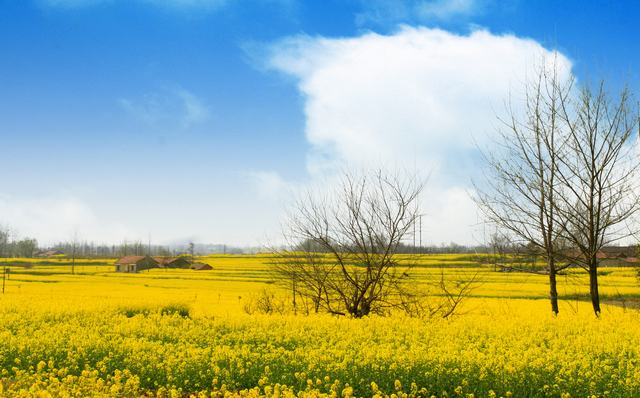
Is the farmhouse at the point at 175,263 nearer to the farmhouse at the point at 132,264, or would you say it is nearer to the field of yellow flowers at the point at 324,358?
the farmhouse at the point at 132,264

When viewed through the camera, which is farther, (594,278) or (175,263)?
(175,263)

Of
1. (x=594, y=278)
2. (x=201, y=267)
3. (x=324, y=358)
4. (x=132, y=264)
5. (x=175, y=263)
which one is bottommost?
(x=201, y=267)

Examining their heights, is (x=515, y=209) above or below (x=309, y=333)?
above

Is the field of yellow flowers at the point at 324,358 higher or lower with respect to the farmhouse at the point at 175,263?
higher

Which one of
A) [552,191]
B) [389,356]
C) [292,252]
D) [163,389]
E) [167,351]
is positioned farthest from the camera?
[292,252]

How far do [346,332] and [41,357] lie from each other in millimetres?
6895

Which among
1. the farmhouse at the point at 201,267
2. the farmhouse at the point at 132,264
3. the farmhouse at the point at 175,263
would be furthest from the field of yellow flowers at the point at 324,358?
the farmhouse at the point at 175,263

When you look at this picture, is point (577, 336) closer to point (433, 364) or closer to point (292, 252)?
point (433, 364)

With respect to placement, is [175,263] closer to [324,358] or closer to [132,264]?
[132,264]

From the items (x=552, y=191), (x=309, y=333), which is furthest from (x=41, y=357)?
(x=552, y=191)

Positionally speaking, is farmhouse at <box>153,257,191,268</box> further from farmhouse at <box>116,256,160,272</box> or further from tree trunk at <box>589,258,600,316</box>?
tree trunk at <box>589,258,600,316</box>

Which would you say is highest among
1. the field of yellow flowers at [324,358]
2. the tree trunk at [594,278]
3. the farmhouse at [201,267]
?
the tree trunk at [594,278]

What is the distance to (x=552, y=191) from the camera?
15688 millimetres

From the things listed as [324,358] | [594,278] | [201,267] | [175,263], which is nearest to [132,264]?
[175,263]
